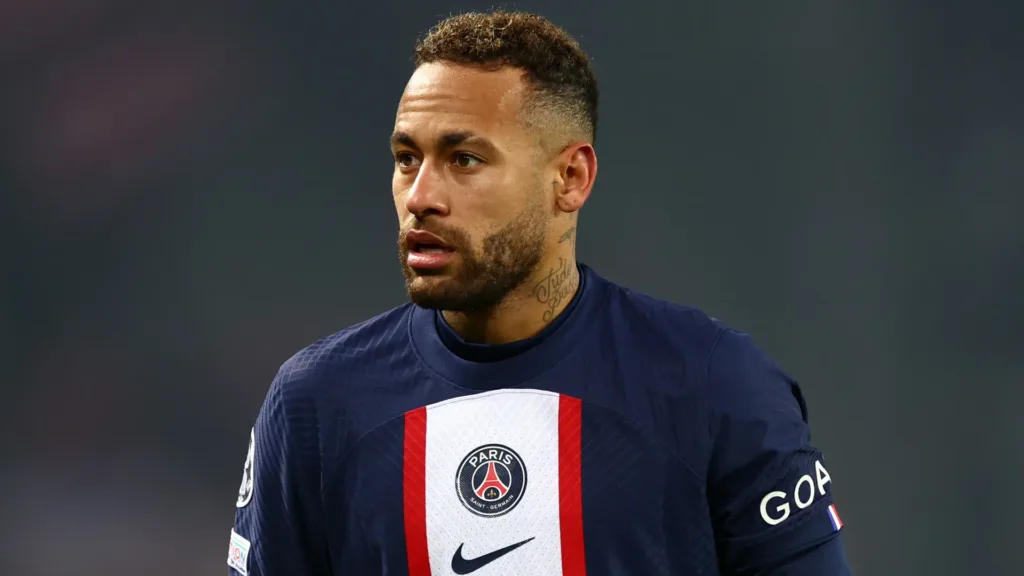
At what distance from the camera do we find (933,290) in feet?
13.6

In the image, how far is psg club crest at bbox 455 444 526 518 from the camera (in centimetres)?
195

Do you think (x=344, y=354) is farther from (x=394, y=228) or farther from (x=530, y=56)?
(x=394, y=228)

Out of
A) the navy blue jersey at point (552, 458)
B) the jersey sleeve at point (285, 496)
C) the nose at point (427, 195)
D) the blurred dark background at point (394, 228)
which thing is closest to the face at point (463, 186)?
the nose at point (427, 195)

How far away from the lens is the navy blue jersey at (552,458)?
1.91 metres

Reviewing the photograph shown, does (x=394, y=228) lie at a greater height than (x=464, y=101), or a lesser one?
greater

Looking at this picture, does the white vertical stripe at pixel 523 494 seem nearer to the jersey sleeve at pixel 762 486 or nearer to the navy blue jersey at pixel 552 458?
the navy blue jersey at pixel 552 458

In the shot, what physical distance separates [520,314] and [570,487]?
283mm

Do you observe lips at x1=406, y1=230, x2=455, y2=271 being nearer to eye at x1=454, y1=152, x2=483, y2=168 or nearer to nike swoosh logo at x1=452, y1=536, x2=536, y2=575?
eye at x1=454, y1=152, x2=483, y2=168

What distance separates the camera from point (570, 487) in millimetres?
1938

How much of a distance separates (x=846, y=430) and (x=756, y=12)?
140cm

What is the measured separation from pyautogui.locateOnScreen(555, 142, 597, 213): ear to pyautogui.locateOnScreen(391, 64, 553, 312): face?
80 millimetres

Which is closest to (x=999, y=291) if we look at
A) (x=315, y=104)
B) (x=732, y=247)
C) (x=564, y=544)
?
(x=732, y=247)

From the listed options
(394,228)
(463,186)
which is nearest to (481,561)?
(463,186)

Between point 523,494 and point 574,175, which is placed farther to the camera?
point 574,175
